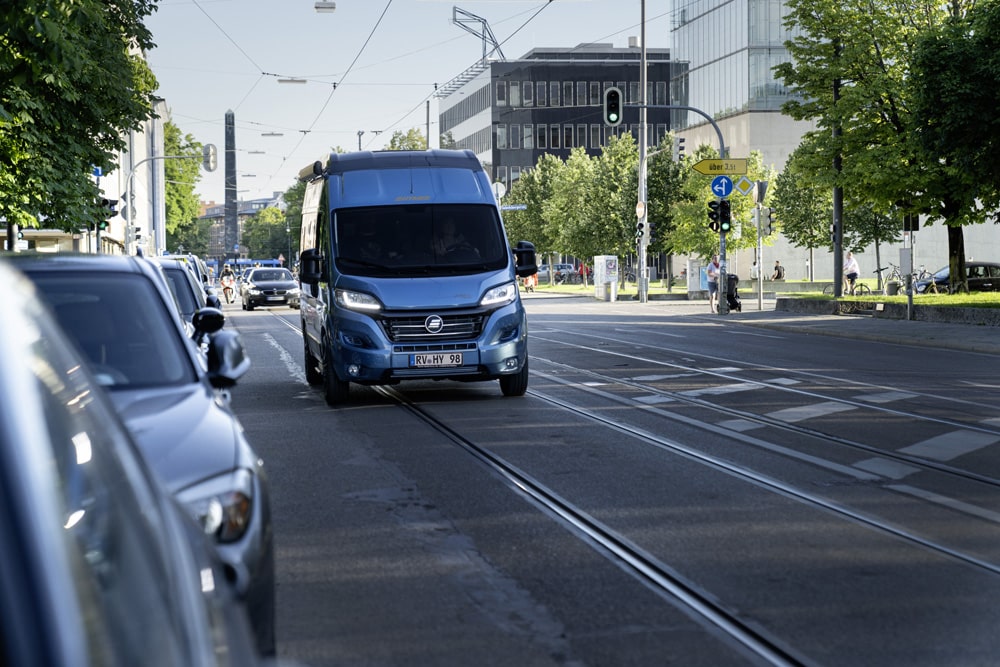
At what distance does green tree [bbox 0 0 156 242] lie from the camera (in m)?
20.9

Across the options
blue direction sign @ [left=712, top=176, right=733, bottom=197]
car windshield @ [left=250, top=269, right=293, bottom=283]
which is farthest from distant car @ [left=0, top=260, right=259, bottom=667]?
car windshield @ [left=250, top=269, right=293, bottom=283]

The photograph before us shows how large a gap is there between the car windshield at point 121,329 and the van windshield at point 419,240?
8460 millimetres

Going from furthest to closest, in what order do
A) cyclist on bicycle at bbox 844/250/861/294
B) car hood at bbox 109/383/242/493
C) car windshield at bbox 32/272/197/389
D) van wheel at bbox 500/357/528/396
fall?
cyclist on bicycle at bbox 844/250/861/294 < van wheel at bbox 500/357/528/396 < car windshield at bbox 32/272/197/389 < car hood at bbox 109/383/242/493

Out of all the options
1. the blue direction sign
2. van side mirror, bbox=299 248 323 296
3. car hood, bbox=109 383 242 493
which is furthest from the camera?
the blue direction sign

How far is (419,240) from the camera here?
14.7 meters

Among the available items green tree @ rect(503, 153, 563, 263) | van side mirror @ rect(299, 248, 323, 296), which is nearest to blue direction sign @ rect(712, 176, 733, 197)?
van side mirror @ rect(299, 248, 323, 296)

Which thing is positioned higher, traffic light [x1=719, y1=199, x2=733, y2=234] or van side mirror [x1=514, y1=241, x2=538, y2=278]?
traffic light [x1=719, y1=199, x2=733, y2=234]

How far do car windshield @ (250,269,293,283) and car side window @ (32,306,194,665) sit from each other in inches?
2015

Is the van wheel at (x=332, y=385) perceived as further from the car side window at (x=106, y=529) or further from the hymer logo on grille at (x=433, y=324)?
the car side window at (x=106, y=529)

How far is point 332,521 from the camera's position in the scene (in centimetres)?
759

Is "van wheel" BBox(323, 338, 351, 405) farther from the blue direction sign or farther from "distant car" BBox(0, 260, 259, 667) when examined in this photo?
the blue direction sign

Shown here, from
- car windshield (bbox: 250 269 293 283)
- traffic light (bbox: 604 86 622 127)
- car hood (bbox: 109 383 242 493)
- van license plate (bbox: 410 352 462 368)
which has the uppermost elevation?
traffic light (bbox: 604 86 622 127)

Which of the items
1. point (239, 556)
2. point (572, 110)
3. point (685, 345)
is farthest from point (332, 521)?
point (572, 110)

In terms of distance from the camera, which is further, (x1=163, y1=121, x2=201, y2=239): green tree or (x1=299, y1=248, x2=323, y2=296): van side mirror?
(x1=163, y1=121, x2=201, y2=239): green tree
